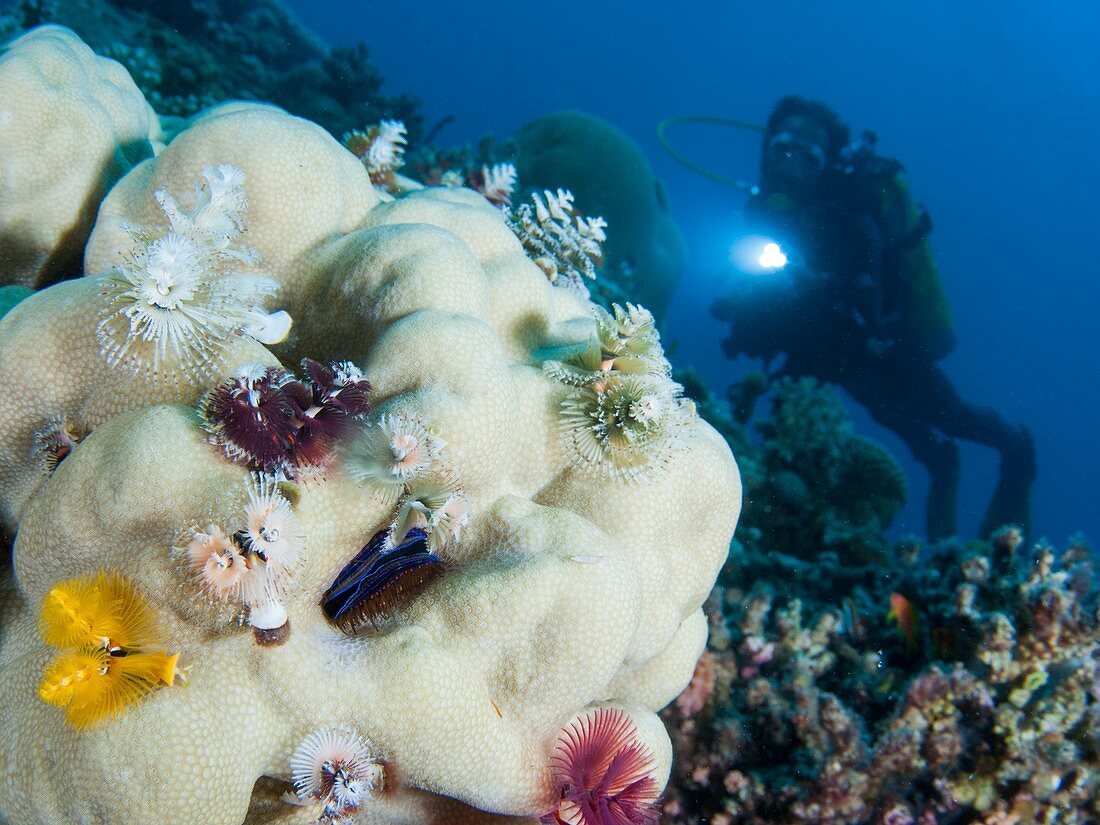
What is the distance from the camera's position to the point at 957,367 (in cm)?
8831

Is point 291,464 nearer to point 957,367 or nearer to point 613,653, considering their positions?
point 613,653

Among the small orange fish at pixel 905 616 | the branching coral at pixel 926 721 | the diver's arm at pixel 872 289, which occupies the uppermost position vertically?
the diver's arm at pixel 872 289

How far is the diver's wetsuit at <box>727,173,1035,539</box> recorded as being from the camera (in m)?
10.7

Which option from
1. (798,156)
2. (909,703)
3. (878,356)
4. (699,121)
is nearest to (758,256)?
(798,156)

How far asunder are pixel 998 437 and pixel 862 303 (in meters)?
3.86

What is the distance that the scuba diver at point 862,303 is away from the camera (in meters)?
10.5

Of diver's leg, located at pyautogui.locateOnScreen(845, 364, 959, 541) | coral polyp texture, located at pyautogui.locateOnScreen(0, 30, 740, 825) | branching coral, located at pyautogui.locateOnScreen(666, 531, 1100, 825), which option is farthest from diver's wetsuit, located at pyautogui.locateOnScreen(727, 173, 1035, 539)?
coral polyp texture, located at pyautogui.locateOnScreen(0, 30, 740, 825)

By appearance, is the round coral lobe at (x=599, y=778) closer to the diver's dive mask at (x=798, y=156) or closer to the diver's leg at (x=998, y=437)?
the diver's dive mask at (x=798, y=156)

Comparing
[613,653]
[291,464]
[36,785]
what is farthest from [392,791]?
[291,464]

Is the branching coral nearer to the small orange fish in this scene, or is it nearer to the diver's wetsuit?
the small orange fish

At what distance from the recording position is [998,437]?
37.7 ft

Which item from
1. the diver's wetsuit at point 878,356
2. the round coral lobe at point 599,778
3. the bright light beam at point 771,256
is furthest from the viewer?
the bright light beam at point 771,256

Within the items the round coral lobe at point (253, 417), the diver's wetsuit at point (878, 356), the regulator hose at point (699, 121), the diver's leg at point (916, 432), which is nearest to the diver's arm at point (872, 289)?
the diver's wetsuit at point (878, 356)

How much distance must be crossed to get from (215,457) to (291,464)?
239mm
